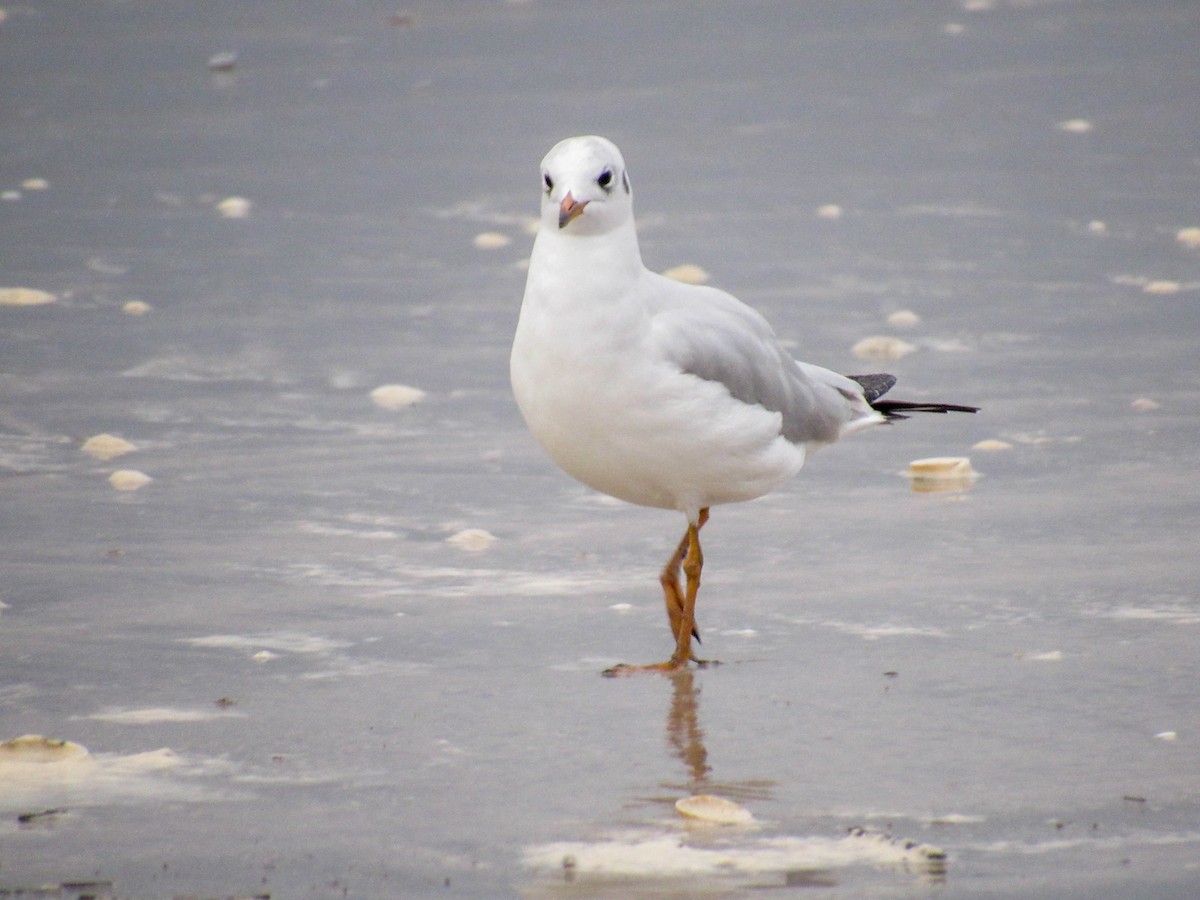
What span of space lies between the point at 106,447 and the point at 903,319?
357cm

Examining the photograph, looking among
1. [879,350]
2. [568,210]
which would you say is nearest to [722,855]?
[568,210]

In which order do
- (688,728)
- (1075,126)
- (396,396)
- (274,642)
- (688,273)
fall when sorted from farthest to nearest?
(1075,126) < (688,273) < (396,396) < (274,642) < (688,728)

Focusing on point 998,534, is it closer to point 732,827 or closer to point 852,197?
point 732,827

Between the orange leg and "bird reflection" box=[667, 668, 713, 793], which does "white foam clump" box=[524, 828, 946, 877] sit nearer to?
"bird reflection" box=[667, 668, 713, 793]

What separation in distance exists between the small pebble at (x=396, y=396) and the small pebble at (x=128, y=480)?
1.22 meters

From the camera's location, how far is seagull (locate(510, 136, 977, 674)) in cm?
455

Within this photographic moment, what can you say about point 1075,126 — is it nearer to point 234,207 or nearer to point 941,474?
point 234,207

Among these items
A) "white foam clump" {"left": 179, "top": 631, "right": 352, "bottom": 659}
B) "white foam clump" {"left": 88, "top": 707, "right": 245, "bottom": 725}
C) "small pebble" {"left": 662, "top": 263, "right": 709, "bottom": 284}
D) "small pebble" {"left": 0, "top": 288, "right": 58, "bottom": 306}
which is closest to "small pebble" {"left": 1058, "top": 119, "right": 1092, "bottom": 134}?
"small pebble" {"left": 662, "top": 263, "right": 709, "bottom": 284}

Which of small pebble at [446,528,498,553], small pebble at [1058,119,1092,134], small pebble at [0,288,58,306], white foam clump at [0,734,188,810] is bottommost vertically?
white foam clump at [0,734,188,810]

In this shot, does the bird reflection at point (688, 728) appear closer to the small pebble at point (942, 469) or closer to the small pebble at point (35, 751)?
the small pebble at point (35, 751)

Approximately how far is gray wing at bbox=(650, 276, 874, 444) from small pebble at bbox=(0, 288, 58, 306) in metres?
4.50

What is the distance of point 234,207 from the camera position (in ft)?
34.9

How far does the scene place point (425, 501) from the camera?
609 centimetres

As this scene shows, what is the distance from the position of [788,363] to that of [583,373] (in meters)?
0.99
